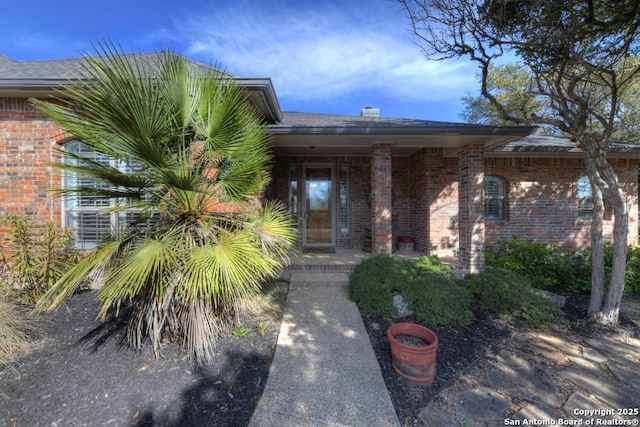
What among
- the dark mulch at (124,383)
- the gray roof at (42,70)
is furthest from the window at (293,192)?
the dark mulch at (124,383)

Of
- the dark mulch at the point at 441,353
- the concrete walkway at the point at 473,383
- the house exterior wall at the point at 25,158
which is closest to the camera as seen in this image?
the concrete walkway at the point at 473,383

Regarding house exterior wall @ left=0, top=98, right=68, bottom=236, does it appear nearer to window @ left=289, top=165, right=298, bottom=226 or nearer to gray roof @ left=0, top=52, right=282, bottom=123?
gray roof @ left=0, top=52, right=282, bottom=123

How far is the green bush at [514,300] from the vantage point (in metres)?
3.77

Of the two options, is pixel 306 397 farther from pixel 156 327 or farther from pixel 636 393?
pixel 636 393

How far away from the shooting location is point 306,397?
2.30 m

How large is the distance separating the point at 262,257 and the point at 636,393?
3876mm

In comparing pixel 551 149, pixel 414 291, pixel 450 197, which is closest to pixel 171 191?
pixel 414 291

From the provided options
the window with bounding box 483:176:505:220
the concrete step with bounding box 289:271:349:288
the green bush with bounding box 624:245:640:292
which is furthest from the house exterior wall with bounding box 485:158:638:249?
the concrete step with bounding box 289:271:349:288

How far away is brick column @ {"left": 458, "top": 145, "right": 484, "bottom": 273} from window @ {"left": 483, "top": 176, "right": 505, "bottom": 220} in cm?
254

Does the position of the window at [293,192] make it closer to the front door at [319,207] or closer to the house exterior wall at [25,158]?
the front door at [319,207]

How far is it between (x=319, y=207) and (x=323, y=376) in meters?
5.32

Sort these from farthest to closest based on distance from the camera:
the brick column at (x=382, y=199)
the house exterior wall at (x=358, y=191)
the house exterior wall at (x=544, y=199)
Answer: the house exterior wall at (x=358, y=191) → the house exterior wall at (x=544, y=199) → the brick column at (x=382, y=199)

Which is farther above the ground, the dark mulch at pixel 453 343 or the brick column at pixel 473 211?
the brick column at pixel 473 211

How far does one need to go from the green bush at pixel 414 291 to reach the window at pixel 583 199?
6.14m
